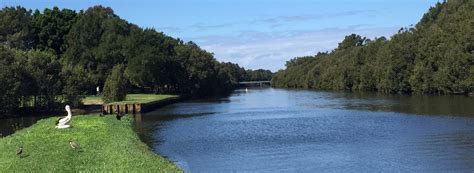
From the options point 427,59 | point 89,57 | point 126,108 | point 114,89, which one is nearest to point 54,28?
point 89,57

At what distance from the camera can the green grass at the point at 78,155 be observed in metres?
22.6

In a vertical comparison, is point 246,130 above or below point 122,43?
below

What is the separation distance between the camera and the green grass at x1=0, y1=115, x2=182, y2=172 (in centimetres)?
2258

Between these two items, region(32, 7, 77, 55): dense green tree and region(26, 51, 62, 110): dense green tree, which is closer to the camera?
region(26, 51, 62, 110): dense green tree

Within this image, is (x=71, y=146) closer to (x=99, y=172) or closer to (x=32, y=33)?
(x=99, y=172)

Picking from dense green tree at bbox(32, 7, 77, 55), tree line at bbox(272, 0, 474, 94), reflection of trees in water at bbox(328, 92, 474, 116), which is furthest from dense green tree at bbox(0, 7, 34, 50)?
tree line at bbox(272, 0, 474, 94)

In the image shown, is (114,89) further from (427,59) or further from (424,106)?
(427,59)

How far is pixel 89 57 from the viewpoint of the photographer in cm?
12362

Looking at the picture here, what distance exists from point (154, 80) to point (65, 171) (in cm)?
10469

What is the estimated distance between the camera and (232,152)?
3609 centimetres

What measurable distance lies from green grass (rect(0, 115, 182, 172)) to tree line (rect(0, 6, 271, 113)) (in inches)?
1803

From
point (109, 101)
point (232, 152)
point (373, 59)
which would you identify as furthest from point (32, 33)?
point (232, 152)

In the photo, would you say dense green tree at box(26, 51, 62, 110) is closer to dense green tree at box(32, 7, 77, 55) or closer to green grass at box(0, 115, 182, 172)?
green grass at box(0, 115, 182, 172)

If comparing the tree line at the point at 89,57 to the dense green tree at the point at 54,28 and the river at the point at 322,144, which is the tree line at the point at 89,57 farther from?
the river at the point at 322,144
